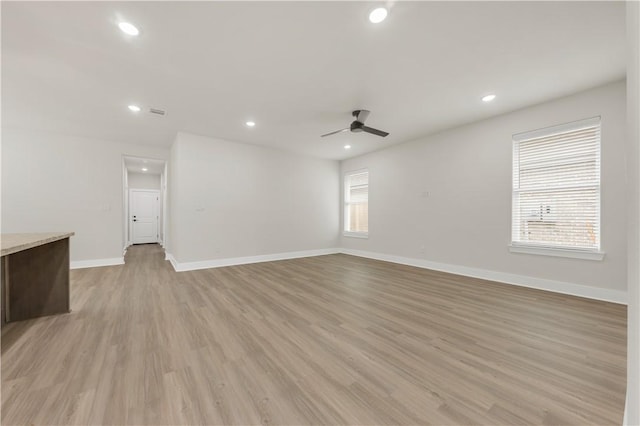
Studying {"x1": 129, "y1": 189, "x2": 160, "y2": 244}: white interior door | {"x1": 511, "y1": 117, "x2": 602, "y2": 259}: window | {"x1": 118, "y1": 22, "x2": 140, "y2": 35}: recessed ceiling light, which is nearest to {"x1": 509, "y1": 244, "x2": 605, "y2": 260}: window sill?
{"x1": 511, "y1": 117, "x2": 602, "y2": 259}: window

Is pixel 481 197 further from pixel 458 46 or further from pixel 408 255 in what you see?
pixel 458 46

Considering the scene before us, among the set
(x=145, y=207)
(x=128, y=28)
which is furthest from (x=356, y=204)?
(x=145, y=207)

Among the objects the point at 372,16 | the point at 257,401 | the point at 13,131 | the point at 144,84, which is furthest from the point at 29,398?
the point at 13,131

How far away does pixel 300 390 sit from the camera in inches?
57.2

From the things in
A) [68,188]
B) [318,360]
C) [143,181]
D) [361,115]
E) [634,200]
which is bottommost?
[318,360]

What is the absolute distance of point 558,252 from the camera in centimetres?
336

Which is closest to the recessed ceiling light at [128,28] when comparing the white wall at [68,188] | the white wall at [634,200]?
the white wall at [634,200]

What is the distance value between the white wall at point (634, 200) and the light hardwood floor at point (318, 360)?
0.54 metres

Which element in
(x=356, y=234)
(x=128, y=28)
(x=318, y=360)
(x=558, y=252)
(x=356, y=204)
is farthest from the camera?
(x=356, y=204)

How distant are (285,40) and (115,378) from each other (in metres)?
2.89

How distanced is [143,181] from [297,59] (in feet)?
29.8

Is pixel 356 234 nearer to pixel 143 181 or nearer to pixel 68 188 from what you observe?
pixel 68 188

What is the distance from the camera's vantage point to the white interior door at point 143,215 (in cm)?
880

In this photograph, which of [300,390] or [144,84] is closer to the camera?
[300,390]
